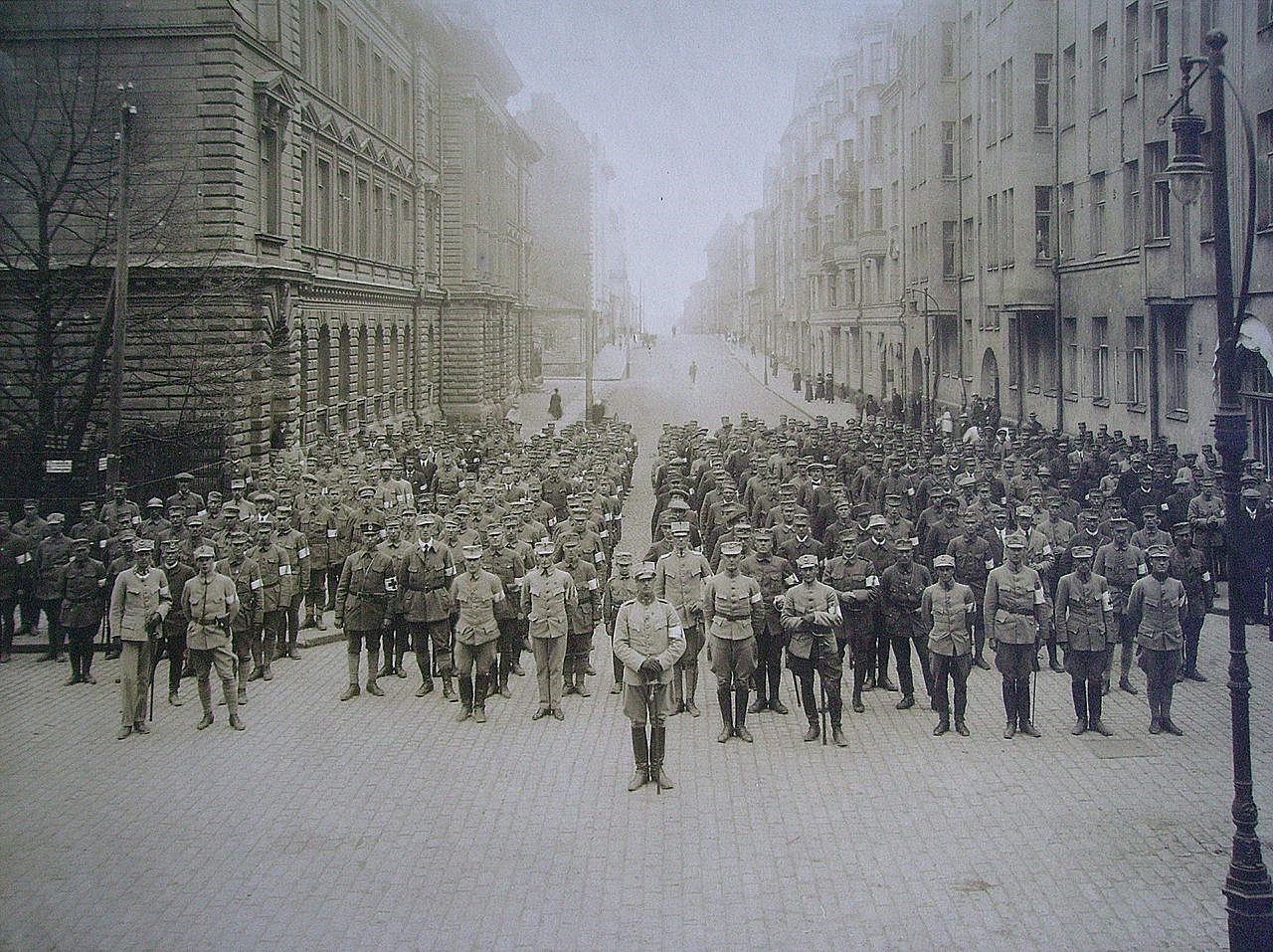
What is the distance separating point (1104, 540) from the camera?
52.3ft

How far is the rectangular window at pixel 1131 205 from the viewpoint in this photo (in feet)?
93.8

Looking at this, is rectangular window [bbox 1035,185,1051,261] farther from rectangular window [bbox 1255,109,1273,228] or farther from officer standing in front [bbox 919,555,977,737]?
officer standing in front [bbox 919,555,977,737]

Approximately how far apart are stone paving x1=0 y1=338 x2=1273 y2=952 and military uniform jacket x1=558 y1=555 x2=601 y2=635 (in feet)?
2.91

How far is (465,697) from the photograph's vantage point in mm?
13930

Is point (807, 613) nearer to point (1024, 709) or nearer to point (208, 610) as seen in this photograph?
point (1024, 709)

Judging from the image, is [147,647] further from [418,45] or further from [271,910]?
[418,45]

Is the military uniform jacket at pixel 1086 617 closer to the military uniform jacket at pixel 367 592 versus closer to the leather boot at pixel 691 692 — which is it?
the leather boot at pixel 691 692

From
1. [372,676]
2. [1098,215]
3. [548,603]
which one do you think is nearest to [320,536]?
[372,676]

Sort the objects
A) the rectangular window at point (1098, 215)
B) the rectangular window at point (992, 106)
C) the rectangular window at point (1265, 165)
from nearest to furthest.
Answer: the rectangular window at point (1265, 165) < the rectangular window at point (1098, 215) < the rectangular window at point (992, 106)

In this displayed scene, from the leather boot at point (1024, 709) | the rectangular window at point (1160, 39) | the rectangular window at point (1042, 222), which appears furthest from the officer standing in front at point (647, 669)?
the rectangular window at point (1042, 222)

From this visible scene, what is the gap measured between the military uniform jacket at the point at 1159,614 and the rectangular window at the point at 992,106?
27161 millimetres

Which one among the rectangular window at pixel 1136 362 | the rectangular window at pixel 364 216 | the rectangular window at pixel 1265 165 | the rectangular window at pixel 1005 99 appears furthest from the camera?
the rectangular window at pixel 364 216

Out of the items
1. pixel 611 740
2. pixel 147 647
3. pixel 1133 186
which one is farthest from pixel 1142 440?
pixel 147 647

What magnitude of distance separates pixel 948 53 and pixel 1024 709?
36575 millimetres
